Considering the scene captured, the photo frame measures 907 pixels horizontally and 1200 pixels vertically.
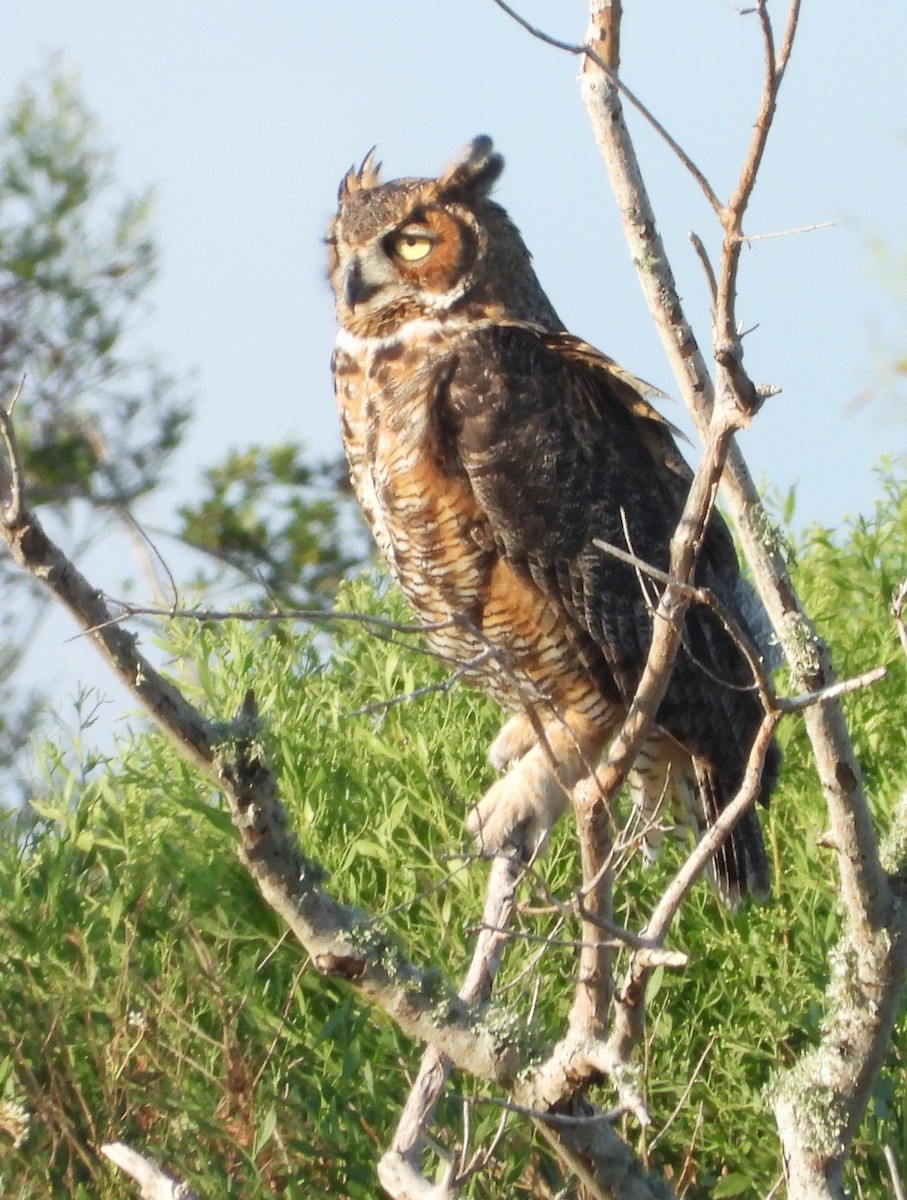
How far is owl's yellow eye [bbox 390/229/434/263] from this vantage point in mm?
3279

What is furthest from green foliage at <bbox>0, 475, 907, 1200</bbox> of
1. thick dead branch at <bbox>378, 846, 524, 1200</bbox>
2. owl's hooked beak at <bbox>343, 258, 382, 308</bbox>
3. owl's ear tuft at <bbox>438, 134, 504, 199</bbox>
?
owl's ear tuft at <bbox>438, 134, 504, 199</bbox>

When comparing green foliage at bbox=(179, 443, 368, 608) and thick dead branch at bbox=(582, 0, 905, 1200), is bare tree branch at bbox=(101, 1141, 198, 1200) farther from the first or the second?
green foliage at bbox=(179, 443, 368, 608)

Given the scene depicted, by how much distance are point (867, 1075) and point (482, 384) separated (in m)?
1.42

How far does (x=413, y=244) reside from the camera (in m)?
3.29

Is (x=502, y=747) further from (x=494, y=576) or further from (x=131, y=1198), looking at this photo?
(x=131, y=1198)

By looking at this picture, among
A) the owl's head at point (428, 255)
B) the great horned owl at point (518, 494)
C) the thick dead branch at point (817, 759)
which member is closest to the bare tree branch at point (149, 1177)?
the thick dead branch at point (817, 759)

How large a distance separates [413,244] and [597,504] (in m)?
0.67

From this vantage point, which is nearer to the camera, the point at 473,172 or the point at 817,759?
the point at 817,759

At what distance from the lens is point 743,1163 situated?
307 centimetres

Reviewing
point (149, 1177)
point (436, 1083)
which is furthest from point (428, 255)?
point (149, 1177)

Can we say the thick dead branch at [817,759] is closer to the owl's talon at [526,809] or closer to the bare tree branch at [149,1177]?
the bare tree branch at [149,1177]

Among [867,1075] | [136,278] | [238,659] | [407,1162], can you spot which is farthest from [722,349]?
[136,278]

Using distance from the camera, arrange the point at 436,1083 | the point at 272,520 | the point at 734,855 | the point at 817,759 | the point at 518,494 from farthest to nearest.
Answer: the point at 272,520 < the point at 734,855 < the point at 518,494 < the point at 436,1083 < the point at 817,759

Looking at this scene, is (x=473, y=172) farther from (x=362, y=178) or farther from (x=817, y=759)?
(x=817, y=759)
